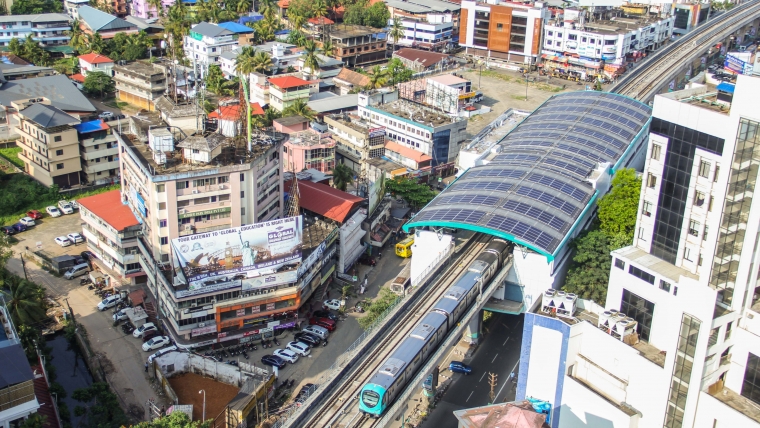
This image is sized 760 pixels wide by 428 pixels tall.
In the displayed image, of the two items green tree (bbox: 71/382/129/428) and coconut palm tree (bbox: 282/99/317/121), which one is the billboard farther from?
coconut palm tree (bbox: 282/99/317/121)

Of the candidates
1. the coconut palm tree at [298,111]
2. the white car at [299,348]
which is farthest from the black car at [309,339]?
the coconut palm tree at [298,111]

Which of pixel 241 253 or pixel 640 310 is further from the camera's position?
pixel 241 253

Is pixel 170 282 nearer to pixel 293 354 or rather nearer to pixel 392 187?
pixel 293 354

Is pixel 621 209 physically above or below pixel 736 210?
below

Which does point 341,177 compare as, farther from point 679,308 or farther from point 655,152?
point 679,308

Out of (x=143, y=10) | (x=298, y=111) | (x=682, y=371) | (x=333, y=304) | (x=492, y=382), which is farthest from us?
(x=143, y=10)

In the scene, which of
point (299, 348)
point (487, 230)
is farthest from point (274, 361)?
point (487, 230)

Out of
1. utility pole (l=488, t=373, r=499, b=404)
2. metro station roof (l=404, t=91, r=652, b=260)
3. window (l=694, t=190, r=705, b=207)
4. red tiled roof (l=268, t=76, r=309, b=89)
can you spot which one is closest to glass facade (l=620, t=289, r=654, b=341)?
window (l=694, t=190, r=705, b=207)
